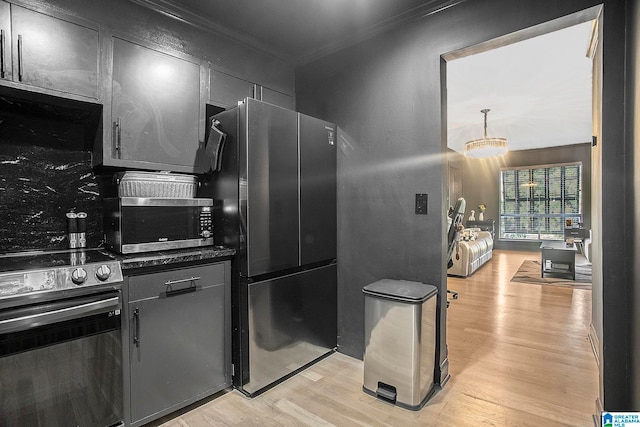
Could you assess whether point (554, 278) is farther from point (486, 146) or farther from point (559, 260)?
point (486, 146)

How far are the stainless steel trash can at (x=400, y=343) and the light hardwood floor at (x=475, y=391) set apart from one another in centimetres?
9

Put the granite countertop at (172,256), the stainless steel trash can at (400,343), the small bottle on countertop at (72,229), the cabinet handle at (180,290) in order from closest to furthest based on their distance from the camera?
the granite countertop at (172,256) → the cabinet handle at (180,290) → the stainless steel trash can at (400,343) → the small bottle on countertop at (72,229)

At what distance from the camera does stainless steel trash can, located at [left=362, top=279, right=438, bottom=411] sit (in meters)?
1.97

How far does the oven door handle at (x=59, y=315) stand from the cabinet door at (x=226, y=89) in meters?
1.54

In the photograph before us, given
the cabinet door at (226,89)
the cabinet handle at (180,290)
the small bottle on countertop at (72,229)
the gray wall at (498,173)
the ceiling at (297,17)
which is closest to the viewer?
the cabinet handle at (180,290)

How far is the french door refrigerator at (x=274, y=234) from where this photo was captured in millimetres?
2113

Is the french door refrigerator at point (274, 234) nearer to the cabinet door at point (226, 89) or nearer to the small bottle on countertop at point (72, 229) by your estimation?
the cabinet door at point (226, 89)

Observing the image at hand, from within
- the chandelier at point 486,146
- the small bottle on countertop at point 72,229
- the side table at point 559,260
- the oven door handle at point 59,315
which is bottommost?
the side table at point 559,260

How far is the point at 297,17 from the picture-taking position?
239 centimetres

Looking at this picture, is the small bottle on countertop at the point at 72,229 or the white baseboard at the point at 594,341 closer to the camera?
the small bottle on countertop at the point at 72,229

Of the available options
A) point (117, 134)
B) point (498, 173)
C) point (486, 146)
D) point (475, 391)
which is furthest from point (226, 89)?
point (498, 173)

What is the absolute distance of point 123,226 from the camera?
6.08ft

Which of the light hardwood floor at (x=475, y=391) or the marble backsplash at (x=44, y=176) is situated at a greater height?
the marble backsplash at (x=44, y=176)

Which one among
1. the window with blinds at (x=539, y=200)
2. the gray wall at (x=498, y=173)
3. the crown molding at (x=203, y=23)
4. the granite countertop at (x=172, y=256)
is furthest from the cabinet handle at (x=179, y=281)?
the window with blinds at (x=539, y=200)
